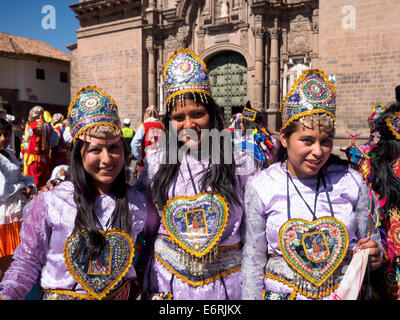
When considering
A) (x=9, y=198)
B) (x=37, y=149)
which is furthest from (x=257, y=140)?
(x=37, y=149)

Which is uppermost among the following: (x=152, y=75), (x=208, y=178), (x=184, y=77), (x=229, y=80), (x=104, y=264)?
(x=152, y=75)

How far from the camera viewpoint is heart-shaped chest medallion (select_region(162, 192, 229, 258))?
6.01ft

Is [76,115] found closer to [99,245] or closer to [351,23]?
[99,245]

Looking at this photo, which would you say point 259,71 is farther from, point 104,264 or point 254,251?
point 104,264

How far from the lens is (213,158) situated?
6.63 feet

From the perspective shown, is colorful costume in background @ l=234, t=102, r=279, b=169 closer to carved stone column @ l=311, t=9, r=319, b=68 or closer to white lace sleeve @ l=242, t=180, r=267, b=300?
white lace sleeve @ l=242, t=180, r=267, b=300

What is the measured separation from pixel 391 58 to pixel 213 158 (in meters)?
10.5

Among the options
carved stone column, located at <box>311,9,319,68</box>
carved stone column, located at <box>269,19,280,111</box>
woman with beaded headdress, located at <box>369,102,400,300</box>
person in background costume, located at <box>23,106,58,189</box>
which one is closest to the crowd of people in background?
woman with beaded headdress, located at <box>369,102,400,300</box>

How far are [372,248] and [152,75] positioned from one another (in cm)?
1532

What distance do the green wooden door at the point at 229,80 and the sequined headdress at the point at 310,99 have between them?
1251 centimetres

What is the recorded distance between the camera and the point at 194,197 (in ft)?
6.22

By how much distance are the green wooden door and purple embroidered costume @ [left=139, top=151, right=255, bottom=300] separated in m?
12.6

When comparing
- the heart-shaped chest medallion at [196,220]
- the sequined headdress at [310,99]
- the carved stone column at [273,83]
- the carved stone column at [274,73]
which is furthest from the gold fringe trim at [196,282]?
the carved stone column at [274,73]
